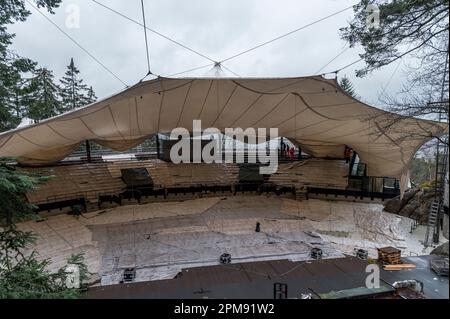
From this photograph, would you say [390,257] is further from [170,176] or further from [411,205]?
[170,176]

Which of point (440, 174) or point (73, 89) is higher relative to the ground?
point (73, 89)

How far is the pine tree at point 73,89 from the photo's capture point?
25422 millimetres

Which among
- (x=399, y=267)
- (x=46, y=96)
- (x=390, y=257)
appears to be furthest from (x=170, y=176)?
(x=46, y=96)

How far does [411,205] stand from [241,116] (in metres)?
7.25

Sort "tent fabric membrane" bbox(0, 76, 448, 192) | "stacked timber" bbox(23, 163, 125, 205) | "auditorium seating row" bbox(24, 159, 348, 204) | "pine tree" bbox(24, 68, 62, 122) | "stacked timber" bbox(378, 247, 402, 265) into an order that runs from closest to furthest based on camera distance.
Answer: "stacked timber" bbox(378, 247, 402, 265)
"tent fabric membrane" bbox(0, 76, 448, 192)
"stacked timber" bbox(23, 163, 125, 205)
"auditorium seating row" bbox(24, 159, 348, 204)
"pine tree" bbox(24, 68, 62, 122)

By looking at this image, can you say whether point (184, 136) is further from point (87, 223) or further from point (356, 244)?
point (356, 244)

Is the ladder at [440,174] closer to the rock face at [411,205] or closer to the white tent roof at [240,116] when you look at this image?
the white tent roof at [240,116]

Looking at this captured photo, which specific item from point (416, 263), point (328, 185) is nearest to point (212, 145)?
point (328, 185)

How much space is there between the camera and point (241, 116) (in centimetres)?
956

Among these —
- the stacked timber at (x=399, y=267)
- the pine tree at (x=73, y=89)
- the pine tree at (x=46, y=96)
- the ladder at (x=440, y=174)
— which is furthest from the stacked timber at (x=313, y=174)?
the pine tree at (x=73, y=89)

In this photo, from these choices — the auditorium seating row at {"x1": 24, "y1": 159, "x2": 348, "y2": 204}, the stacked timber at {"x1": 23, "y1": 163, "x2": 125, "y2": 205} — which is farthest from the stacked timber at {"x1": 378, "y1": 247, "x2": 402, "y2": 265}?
the stacked timber at {"x1": 23, "y1": 163, "x2": 125, "y2": 205}

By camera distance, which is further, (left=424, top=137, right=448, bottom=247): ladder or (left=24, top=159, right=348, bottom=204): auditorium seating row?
(left=24, top=159, right=348, bottom=204): auditorium seating row

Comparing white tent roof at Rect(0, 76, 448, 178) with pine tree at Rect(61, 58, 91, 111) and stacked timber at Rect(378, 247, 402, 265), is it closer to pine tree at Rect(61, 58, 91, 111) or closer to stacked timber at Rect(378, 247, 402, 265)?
stacked timber at Rect(378, 247, 402, 265)

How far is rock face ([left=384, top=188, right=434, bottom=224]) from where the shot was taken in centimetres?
967
